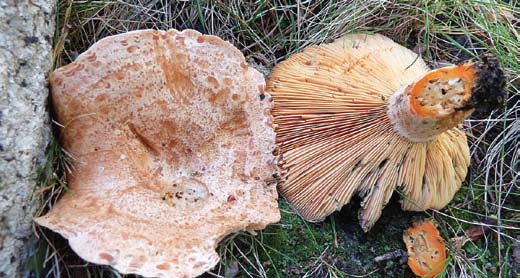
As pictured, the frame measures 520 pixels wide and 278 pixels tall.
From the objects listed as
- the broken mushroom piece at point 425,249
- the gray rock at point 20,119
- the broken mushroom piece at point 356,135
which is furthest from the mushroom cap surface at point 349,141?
the gray rock at point 20,119

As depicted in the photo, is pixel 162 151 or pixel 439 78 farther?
pixel 162 151

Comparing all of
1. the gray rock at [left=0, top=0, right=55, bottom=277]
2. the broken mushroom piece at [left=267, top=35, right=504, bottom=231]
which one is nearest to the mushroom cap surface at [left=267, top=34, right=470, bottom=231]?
the broken mushroom piece at [left=267, top=35, right=504, bottom=231]

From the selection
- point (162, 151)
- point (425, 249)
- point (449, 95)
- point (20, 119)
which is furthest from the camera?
point (425, 249)

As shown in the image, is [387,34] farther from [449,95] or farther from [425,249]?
[425,249]

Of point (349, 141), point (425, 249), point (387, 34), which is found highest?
point (387, 34)

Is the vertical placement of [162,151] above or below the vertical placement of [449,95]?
below

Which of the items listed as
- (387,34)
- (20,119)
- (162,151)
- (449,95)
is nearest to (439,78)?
(449,95)

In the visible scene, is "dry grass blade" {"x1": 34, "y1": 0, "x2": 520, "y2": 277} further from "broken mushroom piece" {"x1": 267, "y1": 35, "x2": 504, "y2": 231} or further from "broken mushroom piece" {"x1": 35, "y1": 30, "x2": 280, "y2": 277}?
"broken mushroom piece" {"x1": 35, "y1": 30, "x2": 280, "y2": 277}

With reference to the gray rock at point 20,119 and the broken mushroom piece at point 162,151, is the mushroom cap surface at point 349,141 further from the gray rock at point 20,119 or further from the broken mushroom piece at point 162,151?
→ the gray rock at point 20,119
